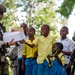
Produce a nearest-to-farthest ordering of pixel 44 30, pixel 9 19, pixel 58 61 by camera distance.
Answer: pixel 58 61 < pixel 44 30 < pixel 9 19

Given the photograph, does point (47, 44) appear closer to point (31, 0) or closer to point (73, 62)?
point (73, 62)

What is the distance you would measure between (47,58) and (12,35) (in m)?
1.55

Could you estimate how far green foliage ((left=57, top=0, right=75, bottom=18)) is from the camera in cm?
506

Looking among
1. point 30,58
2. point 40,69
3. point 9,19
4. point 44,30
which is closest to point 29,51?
point 30,58

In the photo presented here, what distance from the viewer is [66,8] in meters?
5.14

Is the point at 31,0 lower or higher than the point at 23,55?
higher

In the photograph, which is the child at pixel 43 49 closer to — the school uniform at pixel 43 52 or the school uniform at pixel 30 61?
the school uniform at pixel 43 52

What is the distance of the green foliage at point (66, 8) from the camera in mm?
5062

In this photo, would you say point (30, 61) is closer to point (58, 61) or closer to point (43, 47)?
point (43, 47)

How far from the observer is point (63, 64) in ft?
21.4

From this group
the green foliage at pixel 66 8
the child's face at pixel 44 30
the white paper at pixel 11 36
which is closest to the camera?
the green foliage at pixel 66 8

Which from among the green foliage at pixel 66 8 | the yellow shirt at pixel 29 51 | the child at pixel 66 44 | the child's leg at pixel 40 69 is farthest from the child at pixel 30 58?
the green foliage at pixel 66 8

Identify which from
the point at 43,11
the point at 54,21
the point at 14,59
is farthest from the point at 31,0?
the point at 14,59

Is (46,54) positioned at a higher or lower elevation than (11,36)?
lower
